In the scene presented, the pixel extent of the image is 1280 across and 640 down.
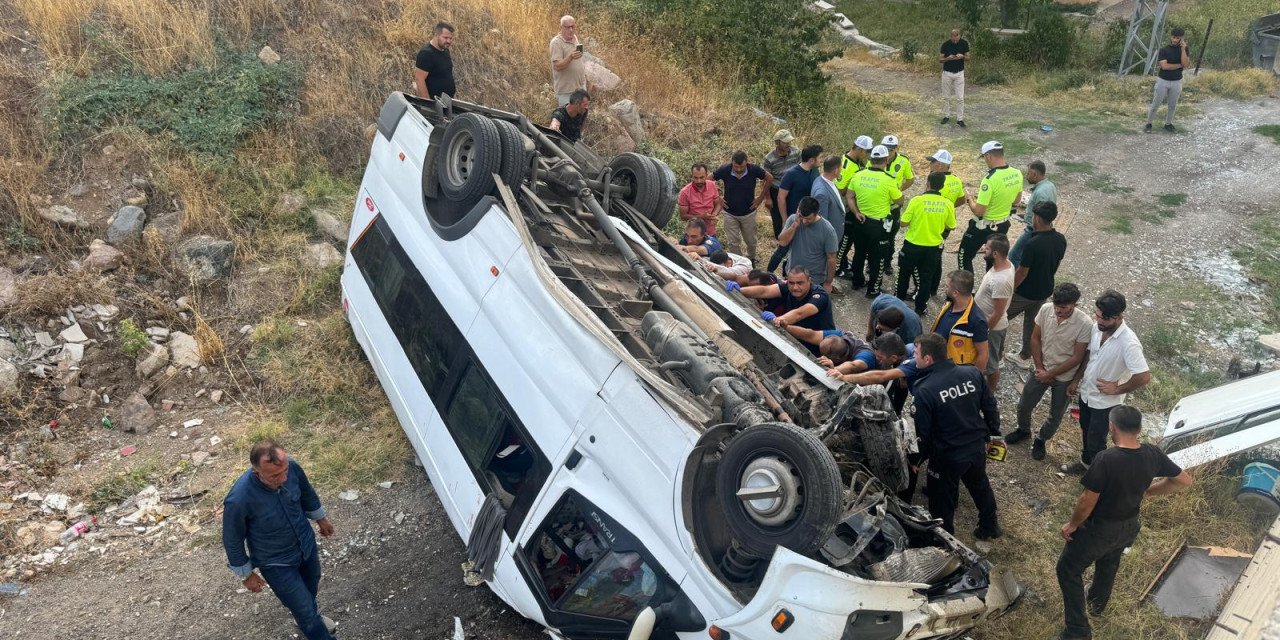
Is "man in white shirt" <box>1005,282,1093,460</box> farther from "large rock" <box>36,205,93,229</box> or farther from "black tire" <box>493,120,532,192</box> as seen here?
"large rock" <box>36,205,93,229</box>

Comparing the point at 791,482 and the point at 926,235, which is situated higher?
the point at 791,482

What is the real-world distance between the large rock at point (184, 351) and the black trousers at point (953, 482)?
543 centimetres

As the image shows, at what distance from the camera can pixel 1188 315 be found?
317 inches

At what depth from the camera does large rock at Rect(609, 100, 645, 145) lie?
1070 cm

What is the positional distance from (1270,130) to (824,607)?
1378 centimetres

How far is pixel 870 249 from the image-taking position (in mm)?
8180

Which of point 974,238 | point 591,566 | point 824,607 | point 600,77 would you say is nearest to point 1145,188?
point 974,238

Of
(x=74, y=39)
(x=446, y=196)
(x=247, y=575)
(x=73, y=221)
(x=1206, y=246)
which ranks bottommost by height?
(x=1206, y=246)

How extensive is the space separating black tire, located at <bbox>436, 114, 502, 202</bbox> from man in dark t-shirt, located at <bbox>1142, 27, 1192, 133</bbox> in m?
11.4

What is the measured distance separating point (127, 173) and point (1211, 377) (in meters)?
9.64

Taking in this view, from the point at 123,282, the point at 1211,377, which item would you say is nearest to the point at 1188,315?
the point at 1211,377

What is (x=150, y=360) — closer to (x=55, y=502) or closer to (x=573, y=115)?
(x=55, y=502)

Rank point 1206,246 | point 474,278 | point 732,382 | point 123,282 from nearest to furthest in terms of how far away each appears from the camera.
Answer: point 732,382
point 474,278
point 123,282
point 1206,246

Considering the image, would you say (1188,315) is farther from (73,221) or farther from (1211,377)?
(73,221)
